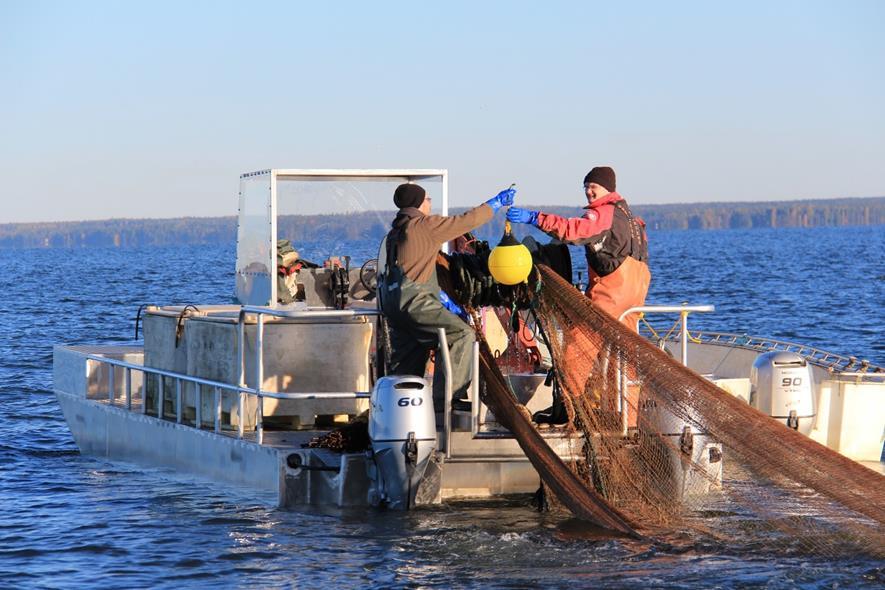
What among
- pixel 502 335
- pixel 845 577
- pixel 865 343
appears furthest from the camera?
pixel 865 343

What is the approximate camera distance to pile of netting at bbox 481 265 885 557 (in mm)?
9805

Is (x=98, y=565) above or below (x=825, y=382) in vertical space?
below

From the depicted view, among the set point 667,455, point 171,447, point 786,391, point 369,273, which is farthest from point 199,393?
point 786,391

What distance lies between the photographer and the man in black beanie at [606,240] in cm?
1135

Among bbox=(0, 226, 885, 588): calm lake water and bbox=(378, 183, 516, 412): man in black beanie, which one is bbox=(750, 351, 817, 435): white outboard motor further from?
bbox=(378, 183, 516, 412): man in black beanie

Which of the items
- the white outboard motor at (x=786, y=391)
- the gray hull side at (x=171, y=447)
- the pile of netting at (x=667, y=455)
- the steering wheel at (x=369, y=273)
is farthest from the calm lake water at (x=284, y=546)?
the white outboard motor at (x=786, y=391)

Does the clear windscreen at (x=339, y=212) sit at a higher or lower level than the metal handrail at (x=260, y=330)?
higher

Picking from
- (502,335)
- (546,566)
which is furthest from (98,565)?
(502,335)

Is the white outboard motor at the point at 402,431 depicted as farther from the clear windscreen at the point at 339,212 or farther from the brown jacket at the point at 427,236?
the clear windscreen at the point at 339,212

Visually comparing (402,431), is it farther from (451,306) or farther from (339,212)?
(339,212)

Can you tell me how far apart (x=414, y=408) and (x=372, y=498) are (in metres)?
0.93

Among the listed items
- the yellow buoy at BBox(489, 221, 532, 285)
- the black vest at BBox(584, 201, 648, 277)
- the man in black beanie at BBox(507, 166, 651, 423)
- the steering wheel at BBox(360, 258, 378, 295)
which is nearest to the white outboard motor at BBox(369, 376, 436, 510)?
the yellow buoy at BBox(489, 221, 532, 285)

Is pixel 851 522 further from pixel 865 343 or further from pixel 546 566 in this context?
pixel 865 343

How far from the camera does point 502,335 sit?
13625mm
